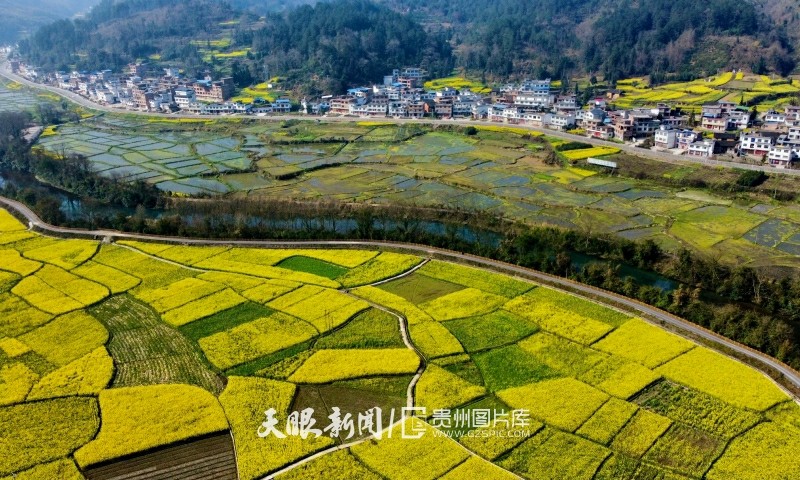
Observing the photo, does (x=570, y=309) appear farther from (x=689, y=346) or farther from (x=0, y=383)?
(x=0, y=383)

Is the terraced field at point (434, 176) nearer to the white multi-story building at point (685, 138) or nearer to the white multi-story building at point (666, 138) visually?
the white multi-story building at point (666, 138)

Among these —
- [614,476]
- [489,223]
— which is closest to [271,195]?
[489,223]

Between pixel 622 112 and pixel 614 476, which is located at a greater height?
pixel 622 112

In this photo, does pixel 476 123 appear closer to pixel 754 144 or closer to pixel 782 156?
pixel 754 144

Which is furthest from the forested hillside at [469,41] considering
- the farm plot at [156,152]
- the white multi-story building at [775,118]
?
the farm plot at [156,152]

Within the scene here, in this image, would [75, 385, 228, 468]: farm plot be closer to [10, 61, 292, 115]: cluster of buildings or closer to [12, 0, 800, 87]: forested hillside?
[10, 61, 292, 115]: cluster of buildings
